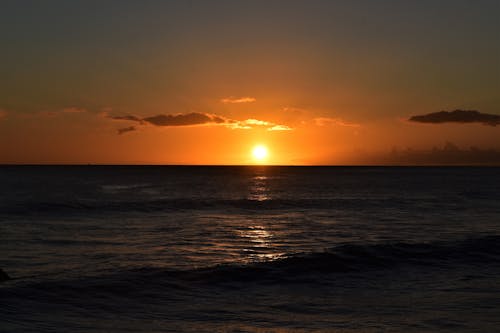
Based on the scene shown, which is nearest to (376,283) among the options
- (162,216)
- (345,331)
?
(345,331)

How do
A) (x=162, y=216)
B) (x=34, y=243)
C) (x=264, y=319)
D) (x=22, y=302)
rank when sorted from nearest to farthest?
(x=264, y=319) → (x=22, y=302) → (x=34, y=243) → (x=162, y=216)

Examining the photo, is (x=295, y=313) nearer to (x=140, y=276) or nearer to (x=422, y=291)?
(x=422, y=291)

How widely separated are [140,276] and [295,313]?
8169 mm

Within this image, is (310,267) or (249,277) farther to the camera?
(310,267)

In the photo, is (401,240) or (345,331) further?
(401,240)

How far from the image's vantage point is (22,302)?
58.6ft

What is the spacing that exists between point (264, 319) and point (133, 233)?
23.3 meters

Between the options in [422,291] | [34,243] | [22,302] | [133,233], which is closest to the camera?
[22,302]

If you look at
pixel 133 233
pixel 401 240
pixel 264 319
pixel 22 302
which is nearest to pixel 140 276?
pixel 22 302

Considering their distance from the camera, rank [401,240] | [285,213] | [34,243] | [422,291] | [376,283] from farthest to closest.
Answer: [285,213] < [401,240] < [34,243] < [376,283] < [422,291]

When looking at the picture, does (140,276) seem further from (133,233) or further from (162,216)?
(162,216)

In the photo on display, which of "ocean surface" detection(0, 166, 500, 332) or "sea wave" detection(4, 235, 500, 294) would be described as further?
"sea wave" detection(4, 235, 500, 294)

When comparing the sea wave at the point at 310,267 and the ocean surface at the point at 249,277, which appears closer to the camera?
the ocean surface at the point at 249,277

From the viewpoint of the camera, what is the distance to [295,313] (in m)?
16.8
